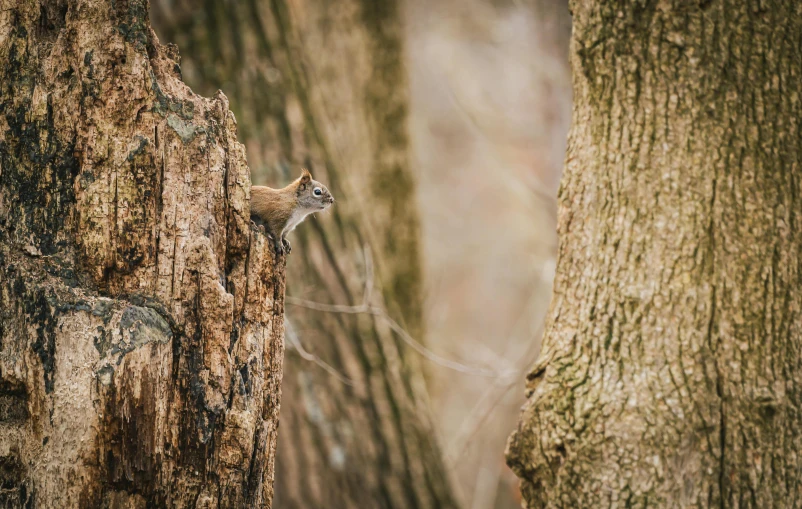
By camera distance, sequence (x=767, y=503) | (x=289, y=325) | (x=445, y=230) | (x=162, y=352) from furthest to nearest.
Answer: (x=445, y=230) < (x=289, y=325) < (x=767, y=503) < (x=162, y=352)

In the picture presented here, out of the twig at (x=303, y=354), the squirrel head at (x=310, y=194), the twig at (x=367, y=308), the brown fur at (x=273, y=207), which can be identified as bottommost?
the twig at (x=303, y=354)

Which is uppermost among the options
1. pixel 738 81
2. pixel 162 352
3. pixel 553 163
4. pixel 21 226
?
pixel 553 163

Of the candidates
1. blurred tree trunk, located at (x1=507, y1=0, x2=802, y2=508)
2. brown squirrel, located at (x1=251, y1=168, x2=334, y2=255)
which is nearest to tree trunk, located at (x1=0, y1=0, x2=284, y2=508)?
brown squirrel, located at (x1=251, y1=168, x2=334, y2=255)

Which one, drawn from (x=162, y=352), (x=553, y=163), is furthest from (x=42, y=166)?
(x=553, y=163)

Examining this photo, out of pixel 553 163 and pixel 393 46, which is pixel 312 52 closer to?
pixel 393 46

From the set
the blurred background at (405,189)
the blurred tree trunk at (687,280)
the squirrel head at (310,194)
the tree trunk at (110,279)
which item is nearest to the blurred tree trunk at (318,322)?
the blurred background at (405,189)

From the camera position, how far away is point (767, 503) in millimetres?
2725

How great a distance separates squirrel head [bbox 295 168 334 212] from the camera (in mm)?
3087

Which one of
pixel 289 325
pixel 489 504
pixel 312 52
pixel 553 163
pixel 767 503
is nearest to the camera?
pixel 767 503

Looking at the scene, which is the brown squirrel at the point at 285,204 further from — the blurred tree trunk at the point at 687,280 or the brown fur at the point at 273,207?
the blurred tree trunk at the point at 687,280

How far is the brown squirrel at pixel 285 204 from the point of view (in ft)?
9.27

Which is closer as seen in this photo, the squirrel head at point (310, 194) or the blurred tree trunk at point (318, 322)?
the squirrel head at point (310, 194)

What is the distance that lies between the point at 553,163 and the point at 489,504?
3899 mm

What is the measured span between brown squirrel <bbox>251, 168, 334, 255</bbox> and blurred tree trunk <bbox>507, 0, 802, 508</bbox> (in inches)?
50.4
